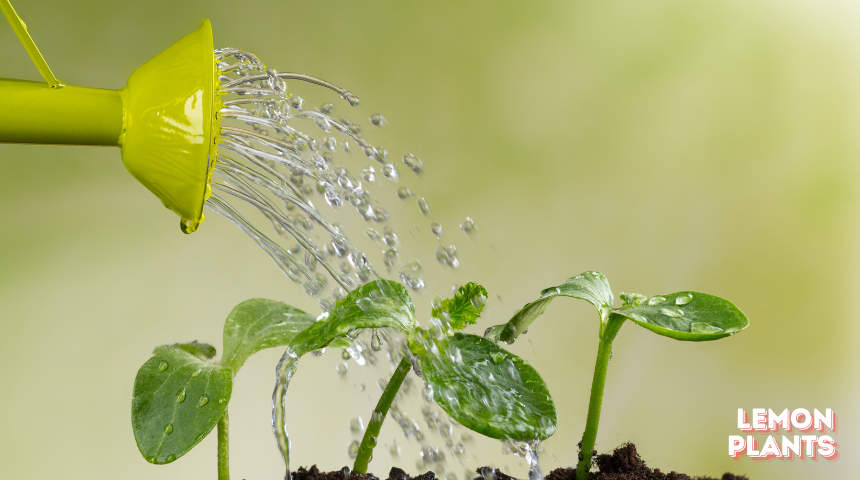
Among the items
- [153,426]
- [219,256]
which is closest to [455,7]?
[219,256]

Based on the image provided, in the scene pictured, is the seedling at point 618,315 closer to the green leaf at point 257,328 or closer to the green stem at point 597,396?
the green stem at point 597,396

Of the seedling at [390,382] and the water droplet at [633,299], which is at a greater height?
the water droplet at [633,299]

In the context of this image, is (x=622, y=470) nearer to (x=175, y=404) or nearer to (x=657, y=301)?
(x=657, y=301)

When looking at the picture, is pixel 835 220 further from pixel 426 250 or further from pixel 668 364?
pixel 426 250

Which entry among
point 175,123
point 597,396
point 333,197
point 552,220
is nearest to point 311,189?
point 333,197

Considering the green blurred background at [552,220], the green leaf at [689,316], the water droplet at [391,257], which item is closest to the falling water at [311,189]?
the water droplet at [391,257]

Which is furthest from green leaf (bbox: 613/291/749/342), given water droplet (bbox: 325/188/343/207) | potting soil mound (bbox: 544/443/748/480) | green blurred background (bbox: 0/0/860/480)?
green blurred background (bbox: 0/0/860/480)

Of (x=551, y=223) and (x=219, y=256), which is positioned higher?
(x=551, y=223)
